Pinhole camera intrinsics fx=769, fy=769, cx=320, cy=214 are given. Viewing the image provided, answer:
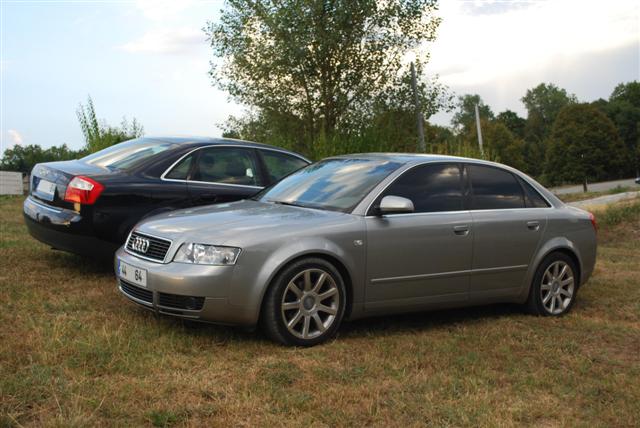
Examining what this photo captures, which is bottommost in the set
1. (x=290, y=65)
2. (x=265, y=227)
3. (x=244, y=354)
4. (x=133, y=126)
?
(x=244, y=354)

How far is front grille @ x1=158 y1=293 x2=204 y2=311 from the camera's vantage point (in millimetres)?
5488

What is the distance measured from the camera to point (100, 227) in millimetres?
7547

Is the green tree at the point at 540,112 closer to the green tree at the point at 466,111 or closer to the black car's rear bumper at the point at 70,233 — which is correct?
the green tree at the point at 466,111

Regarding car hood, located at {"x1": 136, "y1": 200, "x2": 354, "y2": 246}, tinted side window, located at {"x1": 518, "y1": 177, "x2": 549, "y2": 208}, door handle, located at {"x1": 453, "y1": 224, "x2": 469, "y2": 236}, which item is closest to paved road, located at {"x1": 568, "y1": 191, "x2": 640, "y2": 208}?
tinted side window, located at {"x1": 518, "y1": 177, "x2": 549, "y2": 208}

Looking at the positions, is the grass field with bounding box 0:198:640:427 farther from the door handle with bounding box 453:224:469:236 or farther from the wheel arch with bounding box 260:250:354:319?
the door handle with bounding box 453:224:469:236

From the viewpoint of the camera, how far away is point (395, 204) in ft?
19.6

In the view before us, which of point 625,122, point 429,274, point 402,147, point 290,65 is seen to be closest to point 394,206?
point 429,274

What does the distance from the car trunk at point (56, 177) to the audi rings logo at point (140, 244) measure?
179cm

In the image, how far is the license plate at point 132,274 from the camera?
5730 millimetres

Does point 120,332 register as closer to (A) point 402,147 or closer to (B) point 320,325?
(B) point 320,325

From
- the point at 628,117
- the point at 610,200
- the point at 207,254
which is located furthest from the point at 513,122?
the point at 207,254

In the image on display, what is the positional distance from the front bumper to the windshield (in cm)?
273

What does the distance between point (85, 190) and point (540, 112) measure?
359 ft

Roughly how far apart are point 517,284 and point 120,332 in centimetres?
354
